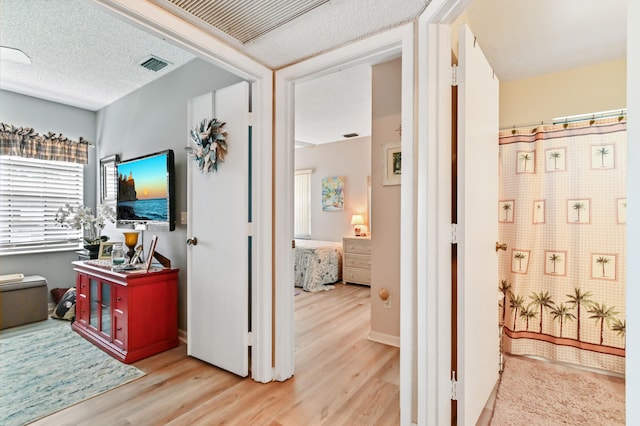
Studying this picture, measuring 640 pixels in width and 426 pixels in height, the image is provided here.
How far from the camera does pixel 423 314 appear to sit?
151 centimetres

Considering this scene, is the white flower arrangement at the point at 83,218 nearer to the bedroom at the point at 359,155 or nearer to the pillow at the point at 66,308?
the pillow at the point at 66,308

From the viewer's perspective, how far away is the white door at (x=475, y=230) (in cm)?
149

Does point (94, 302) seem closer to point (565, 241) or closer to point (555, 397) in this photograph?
point (555, 397)

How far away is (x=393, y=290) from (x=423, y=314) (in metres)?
1.31

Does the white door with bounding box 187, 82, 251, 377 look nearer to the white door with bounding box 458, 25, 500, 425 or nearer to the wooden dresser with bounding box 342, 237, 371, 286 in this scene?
the white door with bounding box 458, 25, 500, 425

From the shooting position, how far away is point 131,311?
96.3 inches

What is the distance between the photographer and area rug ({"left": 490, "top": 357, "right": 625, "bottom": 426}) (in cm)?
180

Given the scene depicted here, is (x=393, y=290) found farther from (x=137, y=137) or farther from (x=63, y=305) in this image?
(x=63, y=305)

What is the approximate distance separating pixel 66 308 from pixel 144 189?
5.56 feet

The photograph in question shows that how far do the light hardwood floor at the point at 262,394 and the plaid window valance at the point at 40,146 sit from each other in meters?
2.63

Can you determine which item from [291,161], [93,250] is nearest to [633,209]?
[291,161]

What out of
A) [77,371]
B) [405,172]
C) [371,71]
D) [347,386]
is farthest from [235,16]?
[77,371]

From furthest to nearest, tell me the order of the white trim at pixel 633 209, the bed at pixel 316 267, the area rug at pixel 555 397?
the bed at pixel 316 267
the area rug at pixel 555 397
the white trim at pixel 633 209

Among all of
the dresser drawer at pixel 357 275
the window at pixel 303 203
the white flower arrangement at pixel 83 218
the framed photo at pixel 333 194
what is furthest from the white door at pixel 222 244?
the window at pixel 303 203
